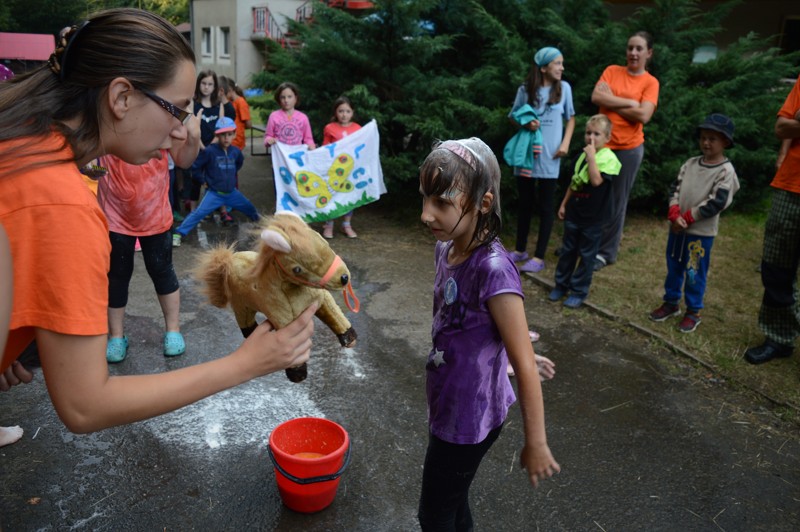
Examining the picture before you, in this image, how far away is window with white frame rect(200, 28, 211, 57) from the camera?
29.4 m

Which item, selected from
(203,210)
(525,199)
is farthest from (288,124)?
(525,199)

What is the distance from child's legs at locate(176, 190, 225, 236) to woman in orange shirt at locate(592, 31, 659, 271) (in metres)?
4.17

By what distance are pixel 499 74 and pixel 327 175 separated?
2546 mm

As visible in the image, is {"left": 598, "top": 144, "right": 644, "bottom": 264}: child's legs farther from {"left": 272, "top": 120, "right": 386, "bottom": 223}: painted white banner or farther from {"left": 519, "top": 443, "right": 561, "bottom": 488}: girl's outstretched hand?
{"left": 519, "top": 443, "right": 561, "bottom": 488}: girl's outstretched hand

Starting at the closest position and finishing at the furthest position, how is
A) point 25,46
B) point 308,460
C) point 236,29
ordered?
1. point 308,460
2. point 25,46
3. point 236,29

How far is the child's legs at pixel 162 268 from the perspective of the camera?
3.96 m

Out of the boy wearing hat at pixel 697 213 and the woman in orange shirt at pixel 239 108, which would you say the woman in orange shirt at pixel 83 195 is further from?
the woman in orange shirt at pixel 239 108

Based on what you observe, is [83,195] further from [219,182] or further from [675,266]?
[219,182]

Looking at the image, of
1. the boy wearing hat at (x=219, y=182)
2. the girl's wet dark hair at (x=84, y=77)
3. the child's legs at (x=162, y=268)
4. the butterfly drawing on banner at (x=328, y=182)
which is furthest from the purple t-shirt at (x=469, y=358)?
the butterfly drawing on banner at (x=328, y=182)

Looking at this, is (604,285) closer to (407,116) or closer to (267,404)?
(407,116)

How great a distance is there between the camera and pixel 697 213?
4.71m

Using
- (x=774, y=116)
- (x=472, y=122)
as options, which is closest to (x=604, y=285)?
(x=472, y=122)

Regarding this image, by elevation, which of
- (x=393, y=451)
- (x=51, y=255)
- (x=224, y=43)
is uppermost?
(x=224, y=43)

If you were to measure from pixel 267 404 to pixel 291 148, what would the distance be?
4.18m
